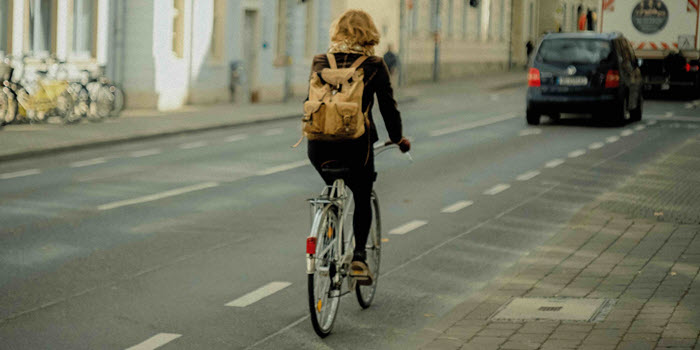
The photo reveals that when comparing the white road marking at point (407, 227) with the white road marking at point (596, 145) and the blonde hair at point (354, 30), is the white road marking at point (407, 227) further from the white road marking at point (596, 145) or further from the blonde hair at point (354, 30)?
the white road marking at point (596, 145)

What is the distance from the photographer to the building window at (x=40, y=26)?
26828 millimetres

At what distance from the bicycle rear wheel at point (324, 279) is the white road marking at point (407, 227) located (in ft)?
13.1

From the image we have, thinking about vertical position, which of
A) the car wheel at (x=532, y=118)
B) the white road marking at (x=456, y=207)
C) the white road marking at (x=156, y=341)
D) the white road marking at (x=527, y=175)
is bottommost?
the white road marking at (x=156, y=341)

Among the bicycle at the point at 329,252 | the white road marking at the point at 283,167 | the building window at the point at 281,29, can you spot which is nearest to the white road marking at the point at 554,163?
the white road marking at the point at 283,167

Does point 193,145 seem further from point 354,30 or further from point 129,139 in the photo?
point 354,30

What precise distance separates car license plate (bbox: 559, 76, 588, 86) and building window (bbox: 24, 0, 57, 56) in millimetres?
11375

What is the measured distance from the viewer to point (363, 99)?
691cm

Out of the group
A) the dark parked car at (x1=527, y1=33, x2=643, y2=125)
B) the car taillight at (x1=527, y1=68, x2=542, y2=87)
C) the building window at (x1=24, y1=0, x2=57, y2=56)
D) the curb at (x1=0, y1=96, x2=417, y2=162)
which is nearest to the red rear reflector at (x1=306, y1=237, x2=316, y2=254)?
the curb at (x1=0, y1=96, x2=417, y2=162)

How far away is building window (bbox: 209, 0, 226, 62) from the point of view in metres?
34.0

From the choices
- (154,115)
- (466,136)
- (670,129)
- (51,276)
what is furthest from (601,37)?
(51,276)

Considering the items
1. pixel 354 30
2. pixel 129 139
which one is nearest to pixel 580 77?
pixel 129 139

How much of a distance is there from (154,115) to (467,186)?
1466cm

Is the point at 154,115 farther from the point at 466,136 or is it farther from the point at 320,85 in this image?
the point at 320,85

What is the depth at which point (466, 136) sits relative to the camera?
2286cm
